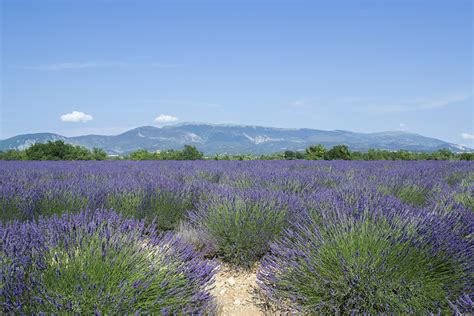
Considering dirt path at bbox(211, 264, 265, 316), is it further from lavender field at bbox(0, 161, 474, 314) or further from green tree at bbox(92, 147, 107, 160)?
green tree at bbox(92, 147, 107, 160)

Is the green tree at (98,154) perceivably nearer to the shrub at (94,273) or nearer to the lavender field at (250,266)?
the lavender field at (250,266)

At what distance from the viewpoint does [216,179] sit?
7.69 m

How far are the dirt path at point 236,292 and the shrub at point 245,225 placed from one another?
0.45 ft

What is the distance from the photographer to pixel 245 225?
340cm

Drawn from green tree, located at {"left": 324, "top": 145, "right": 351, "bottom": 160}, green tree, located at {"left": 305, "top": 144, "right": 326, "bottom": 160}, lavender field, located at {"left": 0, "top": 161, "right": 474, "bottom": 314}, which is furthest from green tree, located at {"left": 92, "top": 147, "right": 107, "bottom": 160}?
lavender field, located at {"left": 0, "top": 161, "right": 474, "bottom": 314}

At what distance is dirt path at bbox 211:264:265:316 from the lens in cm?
253

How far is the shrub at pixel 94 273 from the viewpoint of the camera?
162 centimetres

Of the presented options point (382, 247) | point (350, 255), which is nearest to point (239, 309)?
point (350, 255)

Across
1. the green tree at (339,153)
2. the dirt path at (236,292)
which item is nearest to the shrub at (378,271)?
the dirt path at (236,292)

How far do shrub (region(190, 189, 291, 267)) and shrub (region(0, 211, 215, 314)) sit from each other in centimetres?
112

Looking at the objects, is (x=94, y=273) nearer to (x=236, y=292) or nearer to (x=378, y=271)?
(x=236, y=292)

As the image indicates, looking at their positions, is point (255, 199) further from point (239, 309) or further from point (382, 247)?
point (382, 247)

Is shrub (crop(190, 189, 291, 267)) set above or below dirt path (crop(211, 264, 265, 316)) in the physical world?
above

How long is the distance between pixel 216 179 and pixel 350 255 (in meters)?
5.57
